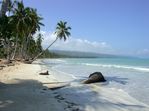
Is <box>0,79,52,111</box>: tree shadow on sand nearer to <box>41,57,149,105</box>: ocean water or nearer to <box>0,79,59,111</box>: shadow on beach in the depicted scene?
<box>0,79,59,111</box>: shadow on beach

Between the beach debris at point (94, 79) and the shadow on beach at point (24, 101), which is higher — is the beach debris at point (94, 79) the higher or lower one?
the higher one

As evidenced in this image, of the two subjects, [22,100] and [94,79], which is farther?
[94,79]

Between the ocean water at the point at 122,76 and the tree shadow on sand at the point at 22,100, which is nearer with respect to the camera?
the tree shadow on sand at the point at 22,100

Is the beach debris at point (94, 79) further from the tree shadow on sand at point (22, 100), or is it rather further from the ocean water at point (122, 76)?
the tree shadow on sand at point (22, 100)

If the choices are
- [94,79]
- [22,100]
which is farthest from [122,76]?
[22,100]

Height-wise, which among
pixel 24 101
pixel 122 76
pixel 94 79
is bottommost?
pixel 24 101

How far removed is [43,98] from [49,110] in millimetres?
2577

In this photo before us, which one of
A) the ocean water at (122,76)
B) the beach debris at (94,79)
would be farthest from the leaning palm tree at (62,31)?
the beach debris at (94,79)

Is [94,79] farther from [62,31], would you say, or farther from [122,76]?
Result: [62,31]

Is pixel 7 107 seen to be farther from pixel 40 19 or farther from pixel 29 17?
pixel 40 19

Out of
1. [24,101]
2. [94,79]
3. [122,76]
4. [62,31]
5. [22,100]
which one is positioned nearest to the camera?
[24,101]

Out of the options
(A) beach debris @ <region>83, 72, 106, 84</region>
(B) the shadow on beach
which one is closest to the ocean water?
(A) beach debris @ <region>83, 72, 106, 84</region>

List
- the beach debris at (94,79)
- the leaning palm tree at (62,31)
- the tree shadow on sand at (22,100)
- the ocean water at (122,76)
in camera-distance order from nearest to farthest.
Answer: the tree shadow on sand at (22,100), the ocean water at (122,76), the beach debris at (94,79), the leaning palm tree at (62,31)

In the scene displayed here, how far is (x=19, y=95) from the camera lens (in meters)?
13.8
